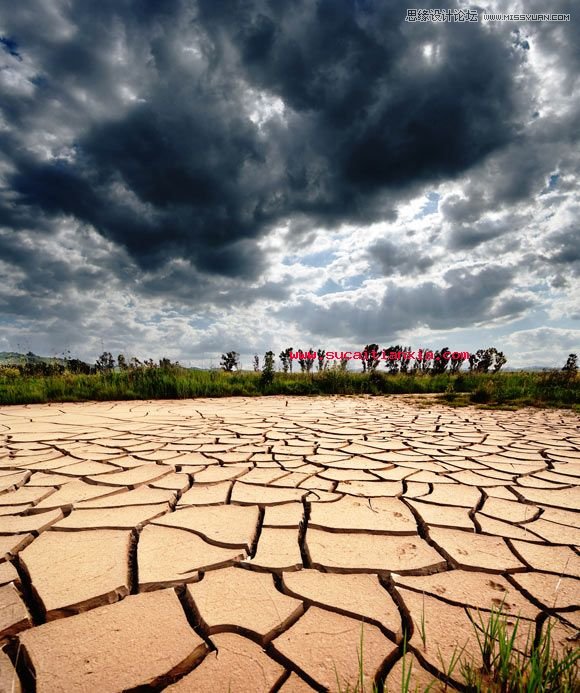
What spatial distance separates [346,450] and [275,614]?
179 cm

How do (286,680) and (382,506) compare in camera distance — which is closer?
(286,680)

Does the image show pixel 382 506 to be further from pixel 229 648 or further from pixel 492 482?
pixel 229 648

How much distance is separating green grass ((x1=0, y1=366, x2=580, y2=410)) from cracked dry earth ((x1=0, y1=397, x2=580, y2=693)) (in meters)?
4.32

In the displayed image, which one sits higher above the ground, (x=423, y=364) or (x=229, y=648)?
(x=423, y=364)

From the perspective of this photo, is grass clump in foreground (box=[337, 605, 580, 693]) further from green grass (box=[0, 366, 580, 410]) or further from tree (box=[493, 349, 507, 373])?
tree (box=[493, 349, 507, 373])

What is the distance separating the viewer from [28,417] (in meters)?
4.37

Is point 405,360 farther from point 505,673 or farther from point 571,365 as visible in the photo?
point 505,673

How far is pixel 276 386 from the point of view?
325 inches

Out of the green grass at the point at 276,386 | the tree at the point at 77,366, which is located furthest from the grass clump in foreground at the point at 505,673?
the tree at the point at 77,366

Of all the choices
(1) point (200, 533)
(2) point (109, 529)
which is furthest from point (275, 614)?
(2) point (109, 529)

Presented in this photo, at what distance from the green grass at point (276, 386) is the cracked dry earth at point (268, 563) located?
14.2ft

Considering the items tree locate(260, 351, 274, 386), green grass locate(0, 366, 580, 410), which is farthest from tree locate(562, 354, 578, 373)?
tree locate(260, 351, 274, 386)

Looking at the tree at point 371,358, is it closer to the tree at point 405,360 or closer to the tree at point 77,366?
the tree at point 405,360

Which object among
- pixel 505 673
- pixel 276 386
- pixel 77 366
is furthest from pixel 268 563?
pixel 77 366
